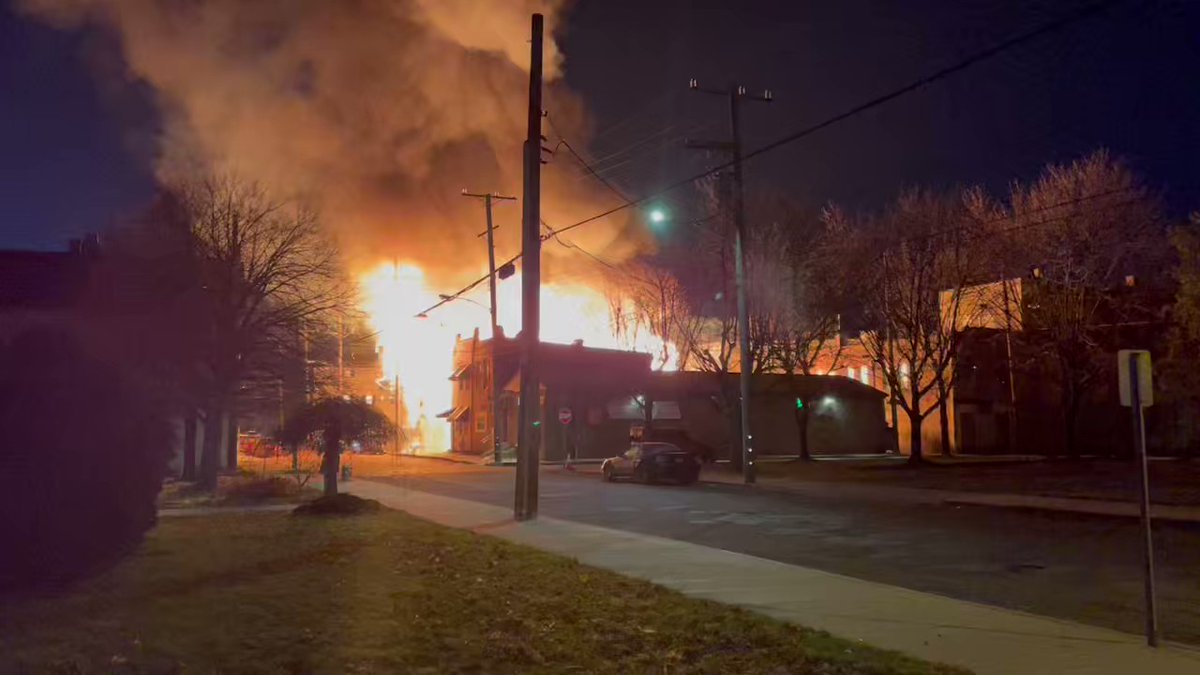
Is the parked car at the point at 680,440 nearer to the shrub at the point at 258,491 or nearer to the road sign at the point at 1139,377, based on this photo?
the shrub at the point at 258,491

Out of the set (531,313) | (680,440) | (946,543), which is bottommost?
(946,543)

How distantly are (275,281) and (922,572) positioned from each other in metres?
23.0

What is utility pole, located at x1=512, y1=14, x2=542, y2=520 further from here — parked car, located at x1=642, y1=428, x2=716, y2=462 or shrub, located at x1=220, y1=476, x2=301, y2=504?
parked car, located at x1=642, y1=428, x2=716, y2=462

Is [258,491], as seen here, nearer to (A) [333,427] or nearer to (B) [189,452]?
(A) [333,427]

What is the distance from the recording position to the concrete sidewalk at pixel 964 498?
19.3 meters

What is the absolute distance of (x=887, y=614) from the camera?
8.30m

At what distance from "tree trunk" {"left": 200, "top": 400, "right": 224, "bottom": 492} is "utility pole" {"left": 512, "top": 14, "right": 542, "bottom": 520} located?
1217cm

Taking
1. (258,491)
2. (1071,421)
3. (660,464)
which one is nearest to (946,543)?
(660,464)

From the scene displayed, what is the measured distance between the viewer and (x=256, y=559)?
11.4 metres

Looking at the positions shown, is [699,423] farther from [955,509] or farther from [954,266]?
[955,509]

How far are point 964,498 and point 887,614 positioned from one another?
15.8m

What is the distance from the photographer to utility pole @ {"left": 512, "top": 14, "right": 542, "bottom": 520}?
17234mm

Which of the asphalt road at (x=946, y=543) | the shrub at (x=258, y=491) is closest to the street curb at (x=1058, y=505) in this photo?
the asphalt road at (x=946, y=543)

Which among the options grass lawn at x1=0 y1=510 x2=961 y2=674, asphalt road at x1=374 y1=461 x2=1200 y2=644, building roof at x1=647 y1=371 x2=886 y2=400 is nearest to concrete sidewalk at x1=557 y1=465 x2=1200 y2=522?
asphalt road at x1=374 y1=461 x2=1200 y2=644
